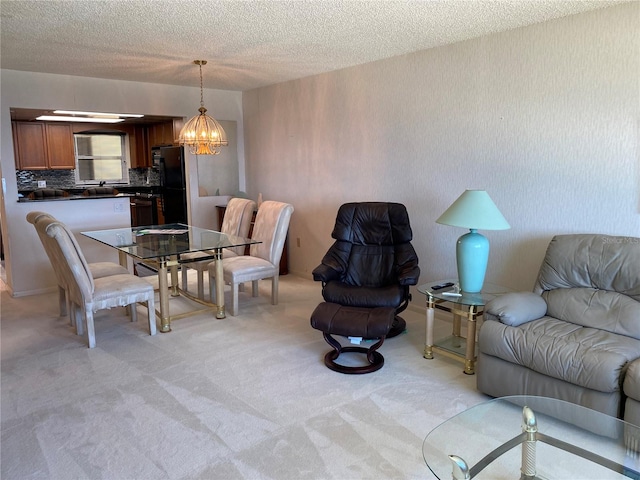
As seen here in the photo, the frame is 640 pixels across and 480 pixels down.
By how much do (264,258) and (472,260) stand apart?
2215 millimetres

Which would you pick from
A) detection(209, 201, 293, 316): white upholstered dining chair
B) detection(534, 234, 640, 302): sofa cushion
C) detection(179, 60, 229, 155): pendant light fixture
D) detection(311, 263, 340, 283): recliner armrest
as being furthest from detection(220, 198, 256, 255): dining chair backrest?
detection(534, 234, 640, 302): sofa cushion

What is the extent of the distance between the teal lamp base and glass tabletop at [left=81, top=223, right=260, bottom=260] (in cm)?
197

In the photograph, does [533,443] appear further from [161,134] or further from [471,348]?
[161,134]

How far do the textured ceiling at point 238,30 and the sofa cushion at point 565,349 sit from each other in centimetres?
202

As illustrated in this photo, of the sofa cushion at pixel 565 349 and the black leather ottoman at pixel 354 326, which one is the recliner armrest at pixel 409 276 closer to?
the black leather ottoman at pixel 354 326

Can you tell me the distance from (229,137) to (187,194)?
100 cm

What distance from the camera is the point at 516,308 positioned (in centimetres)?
292

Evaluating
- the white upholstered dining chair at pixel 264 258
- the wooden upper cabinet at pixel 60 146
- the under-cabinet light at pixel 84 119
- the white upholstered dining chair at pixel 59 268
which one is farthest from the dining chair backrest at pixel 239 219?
the wooden upper cabinet at pixel 60 146

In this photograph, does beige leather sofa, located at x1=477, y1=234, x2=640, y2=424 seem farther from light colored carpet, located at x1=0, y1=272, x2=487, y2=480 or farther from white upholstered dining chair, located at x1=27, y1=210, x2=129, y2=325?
white upholstered dining chair, located at x1=27, y1=210, x2=129, y2=325

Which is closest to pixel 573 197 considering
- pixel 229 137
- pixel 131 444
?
pixel 131 444

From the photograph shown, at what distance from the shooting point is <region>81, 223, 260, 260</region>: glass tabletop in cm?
414

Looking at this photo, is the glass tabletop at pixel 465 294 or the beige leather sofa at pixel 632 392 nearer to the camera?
the beige leather sofa at pixel 632 392

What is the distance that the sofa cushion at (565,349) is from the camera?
2398mm

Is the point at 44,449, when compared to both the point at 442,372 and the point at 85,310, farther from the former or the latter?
the point at 442,372
